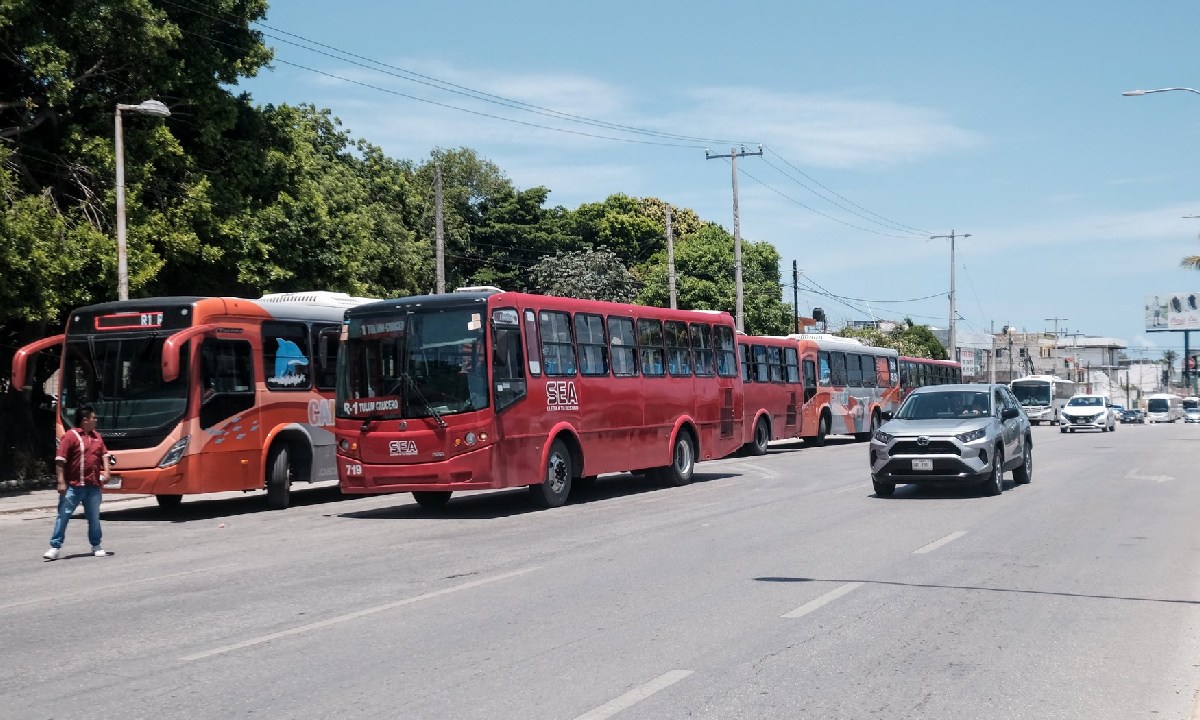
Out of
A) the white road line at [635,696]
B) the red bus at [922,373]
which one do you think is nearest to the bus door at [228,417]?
the white road line at [635,696]

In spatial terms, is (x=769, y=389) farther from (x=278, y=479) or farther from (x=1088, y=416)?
(x=1088, y=416)

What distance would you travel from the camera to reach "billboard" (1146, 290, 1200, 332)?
11906cm

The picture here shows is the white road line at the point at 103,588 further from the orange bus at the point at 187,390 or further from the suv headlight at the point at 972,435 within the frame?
the suv headlight at the point at 972,435

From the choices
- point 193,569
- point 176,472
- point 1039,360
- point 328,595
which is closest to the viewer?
point 328,595

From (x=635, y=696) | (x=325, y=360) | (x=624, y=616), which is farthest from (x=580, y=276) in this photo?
(x=635, y=696)

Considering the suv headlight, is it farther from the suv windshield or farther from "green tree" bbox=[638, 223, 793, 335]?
"green tree" bbox=[638, 223, 793, 335]

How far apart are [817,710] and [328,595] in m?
5.43

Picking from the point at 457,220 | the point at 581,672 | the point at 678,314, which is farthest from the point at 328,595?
the point at 457,220

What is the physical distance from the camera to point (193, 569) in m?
12.8

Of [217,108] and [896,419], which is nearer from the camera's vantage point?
[896,419]

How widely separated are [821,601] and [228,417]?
11.9 metres

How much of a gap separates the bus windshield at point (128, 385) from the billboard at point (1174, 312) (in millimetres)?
118001

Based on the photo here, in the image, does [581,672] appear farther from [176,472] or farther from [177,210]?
[177,210]

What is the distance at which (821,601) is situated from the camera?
9.93 metres
